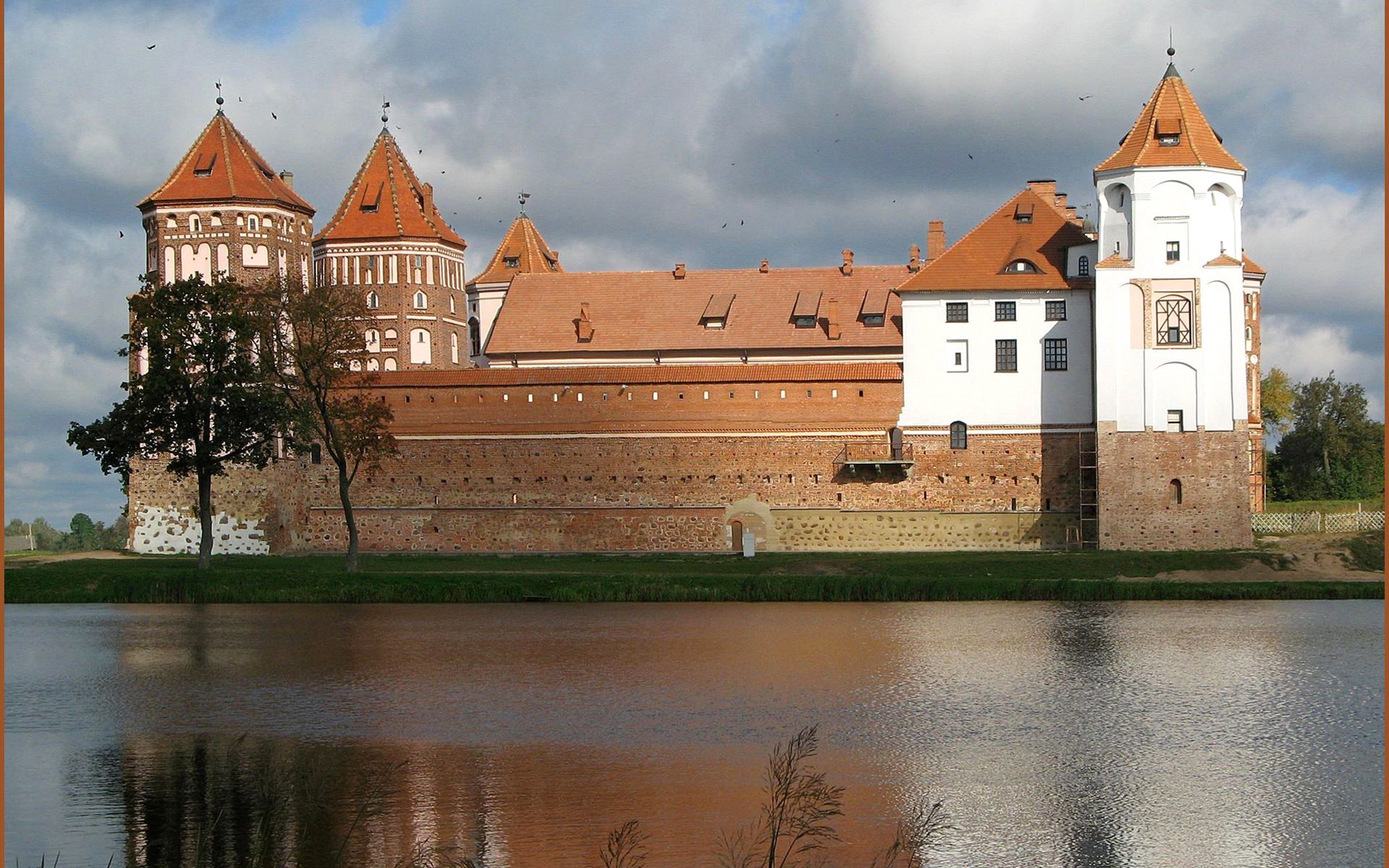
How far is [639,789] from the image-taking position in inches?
508

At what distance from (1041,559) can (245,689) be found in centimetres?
1802

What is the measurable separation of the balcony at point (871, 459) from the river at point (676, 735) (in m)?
11.8

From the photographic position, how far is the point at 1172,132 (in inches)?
1380

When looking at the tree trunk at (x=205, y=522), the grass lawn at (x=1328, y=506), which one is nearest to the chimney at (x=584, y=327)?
the tree trunk at (x=205, y=522)

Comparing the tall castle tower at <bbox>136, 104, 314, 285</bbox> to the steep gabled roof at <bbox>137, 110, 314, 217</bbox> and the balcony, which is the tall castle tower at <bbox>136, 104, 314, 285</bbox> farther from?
the balcony

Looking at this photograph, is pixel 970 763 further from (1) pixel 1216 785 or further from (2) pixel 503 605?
(2) pixel 503 605

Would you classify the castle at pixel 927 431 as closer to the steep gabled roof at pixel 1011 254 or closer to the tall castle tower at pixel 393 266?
the steep gabled roof at pixel 1011 254

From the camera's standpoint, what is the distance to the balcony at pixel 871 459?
36.1m

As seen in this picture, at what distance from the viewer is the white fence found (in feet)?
109

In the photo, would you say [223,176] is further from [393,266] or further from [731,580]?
[731,580]

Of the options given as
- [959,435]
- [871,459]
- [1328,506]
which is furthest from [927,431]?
[1328,506]

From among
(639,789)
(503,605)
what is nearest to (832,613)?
(503,605)

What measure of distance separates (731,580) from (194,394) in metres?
10.8

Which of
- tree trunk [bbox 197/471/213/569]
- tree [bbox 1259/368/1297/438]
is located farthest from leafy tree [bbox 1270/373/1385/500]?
tree trunk [bbox 197/471/213/569]
